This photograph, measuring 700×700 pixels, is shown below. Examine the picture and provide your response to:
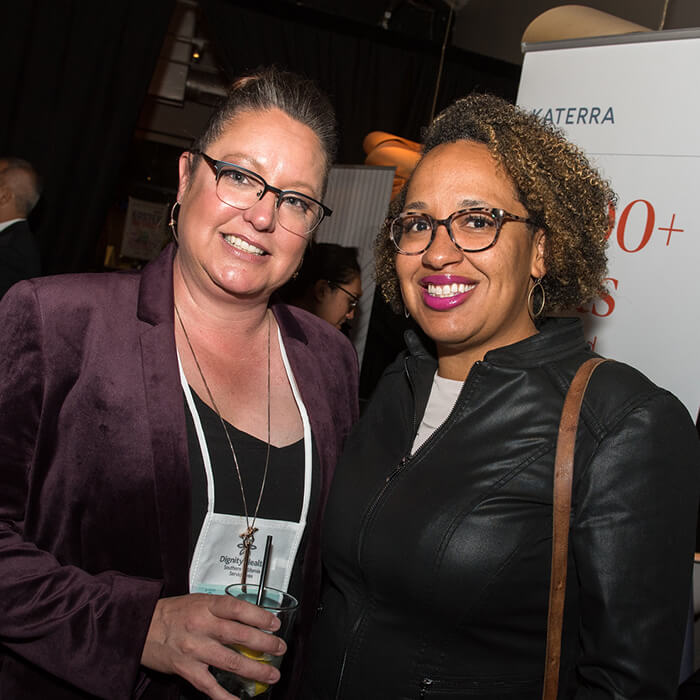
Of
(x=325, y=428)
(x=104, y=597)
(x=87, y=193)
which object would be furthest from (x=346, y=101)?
(x=104, y=597)

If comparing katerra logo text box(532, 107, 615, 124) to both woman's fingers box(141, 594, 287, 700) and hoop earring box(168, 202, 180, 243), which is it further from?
woman's fingers box(141, 594, 287, 700)

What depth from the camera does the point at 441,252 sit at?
1.59m

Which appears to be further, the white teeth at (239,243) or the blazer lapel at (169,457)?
the white teeth at (239,243)

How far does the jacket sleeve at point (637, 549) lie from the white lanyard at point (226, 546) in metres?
0.68

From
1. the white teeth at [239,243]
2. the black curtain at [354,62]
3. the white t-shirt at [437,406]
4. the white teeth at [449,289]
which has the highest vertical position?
the black curtain at [354,62]

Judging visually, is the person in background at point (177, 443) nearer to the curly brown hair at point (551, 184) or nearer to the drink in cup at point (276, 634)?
the drink in cup at point (276, 634)

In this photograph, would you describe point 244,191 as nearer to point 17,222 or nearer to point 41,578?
point 41,578

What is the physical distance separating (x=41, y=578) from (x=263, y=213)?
2.95ft

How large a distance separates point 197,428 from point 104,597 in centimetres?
39

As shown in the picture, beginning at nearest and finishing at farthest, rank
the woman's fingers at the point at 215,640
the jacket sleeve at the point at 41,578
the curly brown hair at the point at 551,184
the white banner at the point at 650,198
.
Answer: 1. the woman's fingers at the point at 215,640
2. the jacket sleeve at the point at 41,578
3. the curly brown hair at the point at 551,184
4. the white banner at the point at 650,198

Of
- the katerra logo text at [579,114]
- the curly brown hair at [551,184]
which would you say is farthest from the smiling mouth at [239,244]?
the katerra logo text at [579,114]

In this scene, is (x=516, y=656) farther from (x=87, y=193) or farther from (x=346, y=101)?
(x=346, y=101)

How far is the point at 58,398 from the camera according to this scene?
1.50 metres

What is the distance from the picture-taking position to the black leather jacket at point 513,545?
4.24 ft
